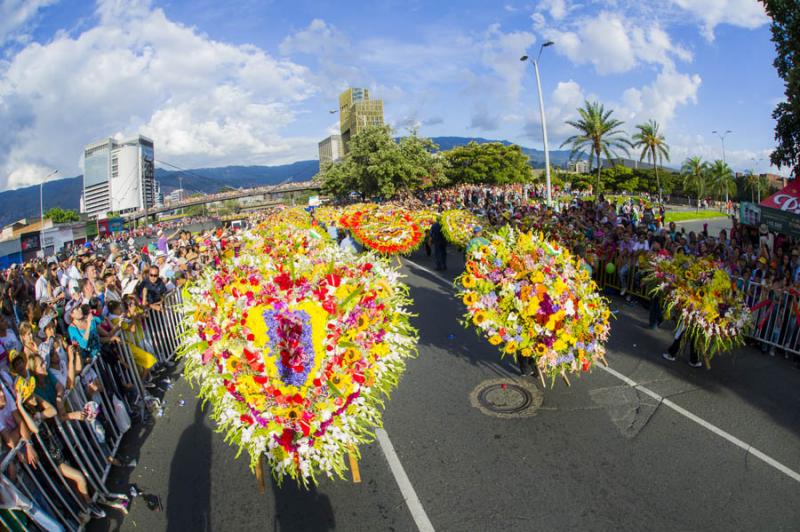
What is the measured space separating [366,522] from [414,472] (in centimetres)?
82

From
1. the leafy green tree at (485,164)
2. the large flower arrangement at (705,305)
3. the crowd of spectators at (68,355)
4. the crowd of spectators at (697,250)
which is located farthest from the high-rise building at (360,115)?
the large flower arrangement at (705,305)

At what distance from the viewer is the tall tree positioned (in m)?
10.6

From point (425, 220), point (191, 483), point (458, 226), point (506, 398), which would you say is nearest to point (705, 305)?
point (506, 398)

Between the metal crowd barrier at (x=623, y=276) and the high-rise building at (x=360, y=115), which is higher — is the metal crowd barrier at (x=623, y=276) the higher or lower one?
the lower one

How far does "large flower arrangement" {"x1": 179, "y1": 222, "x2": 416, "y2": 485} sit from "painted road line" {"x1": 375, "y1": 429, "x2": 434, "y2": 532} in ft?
2.91

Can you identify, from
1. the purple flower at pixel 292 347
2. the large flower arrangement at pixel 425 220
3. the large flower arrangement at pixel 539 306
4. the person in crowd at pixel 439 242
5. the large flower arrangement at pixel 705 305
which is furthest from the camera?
the large flower arrangement at pixel 425 220

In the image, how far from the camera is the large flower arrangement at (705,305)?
6730 millimetres

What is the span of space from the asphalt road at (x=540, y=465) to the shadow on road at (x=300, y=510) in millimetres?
13

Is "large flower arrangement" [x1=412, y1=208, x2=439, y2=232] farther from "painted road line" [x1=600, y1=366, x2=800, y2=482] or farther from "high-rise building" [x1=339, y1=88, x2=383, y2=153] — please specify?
"high-rise building" [x1=339, y1=88, x2=383, y2=153]

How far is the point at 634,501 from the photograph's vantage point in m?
4.34

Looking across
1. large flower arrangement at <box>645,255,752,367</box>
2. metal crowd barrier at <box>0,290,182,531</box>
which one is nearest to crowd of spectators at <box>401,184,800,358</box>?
large flower arrangement at <box>645,255,752,367</box>

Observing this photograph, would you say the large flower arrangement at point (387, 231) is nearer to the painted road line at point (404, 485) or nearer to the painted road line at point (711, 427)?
the painted road line at point (711, 427)

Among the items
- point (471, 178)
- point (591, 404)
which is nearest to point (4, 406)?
point (591, 404)

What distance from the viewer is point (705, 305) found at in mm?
6746
